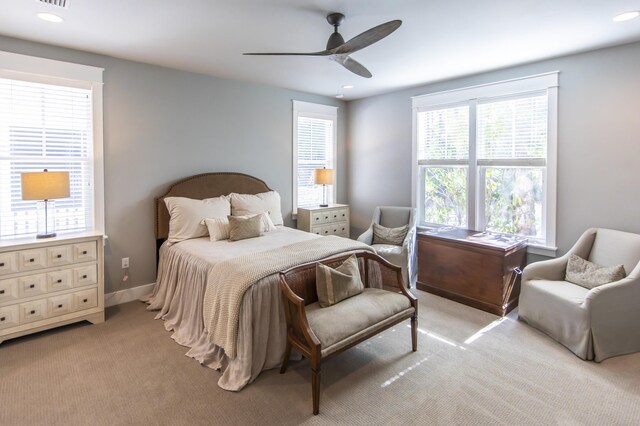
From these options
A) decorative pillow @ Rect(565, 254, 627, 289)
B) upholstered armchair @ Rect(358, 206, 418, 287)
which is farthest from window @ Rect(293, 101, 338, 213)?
decorative pillow @ Rect(565, 254, 627, 289)

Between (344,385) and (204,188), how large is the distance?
285 centimetres

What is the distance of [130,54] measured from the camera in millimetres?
3492

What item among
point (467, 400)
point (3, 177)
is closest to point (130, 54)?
point (3, 177)

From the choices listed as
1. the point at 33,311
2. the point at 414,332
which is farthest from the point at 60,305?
the point at 414,332

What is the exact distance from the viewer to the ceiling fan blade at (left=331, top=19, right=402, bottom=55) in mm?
2129

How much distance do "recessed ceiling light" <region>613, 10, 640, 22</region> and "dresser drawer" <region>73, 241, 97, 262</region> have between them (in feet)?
15.6

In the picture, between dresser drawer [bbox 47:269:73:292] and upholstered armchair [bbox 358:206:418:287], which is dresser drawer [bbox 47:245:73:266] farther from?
upholstered armchair [bbox 358:206:418:287]

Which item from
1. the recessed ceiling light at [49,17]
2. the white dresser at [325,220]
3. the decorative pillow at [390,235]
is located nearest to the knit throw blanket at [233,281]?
the decorative pillow at [390,235]

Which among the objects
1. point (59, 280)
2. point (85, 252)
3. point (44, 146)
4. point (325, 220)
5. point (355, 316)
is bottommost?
point (355, 316)

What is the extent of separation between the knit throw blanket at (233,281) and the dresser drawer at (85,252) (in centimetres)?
131

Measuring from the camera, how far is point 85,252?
10.4 feet

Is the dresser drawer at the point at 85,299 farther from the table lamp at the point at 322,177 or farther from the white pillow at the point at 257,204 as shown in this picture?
the table lamp at the point at 322,177

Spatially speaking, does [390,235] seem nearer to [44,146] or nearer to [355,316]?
[355,316]

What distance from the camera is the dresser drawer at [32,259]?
2.87 metres
